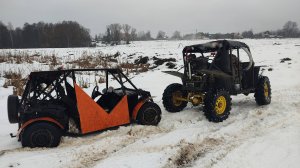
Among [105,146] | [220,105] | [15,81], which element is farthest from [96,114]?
[15,81]

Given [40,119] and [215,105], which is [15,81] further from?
[215,105]

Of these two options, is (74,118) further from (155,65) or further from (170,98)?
(155,65)

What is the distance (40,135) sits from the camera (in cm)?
575

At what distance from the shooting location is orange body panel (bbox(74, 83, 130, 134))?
20.4ft

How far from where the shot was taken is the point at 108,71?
7.15 meters

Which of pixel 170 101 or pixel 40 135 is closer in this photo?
pixel 40 135

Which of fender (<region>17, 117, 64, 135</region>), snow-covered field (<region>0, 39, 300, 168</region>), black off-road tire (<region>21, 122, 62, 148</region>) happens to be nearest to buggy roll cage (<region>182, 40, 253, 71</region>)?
snow-covered field (<region>0, 39, 300, 168</region>)

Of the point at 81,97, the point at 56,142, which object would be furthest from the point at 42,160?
the point at 81,97

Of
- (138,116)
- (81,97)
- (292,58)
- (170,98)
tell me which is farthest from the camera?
(292,58)

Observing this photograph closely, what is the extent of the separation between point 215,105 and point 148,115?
5.09ft

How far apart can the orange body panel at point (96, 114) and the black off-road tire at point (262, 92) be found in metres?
3.81

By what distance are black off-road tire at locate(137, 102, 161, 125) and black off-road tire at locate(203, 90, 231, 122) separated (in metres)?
1.13

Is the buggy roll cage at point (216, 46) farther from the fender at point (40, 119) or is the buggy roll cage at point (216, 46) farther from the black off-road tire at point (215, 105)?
the fender at point (40, 119)

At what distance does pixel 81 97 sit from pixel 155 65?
12.6 m
